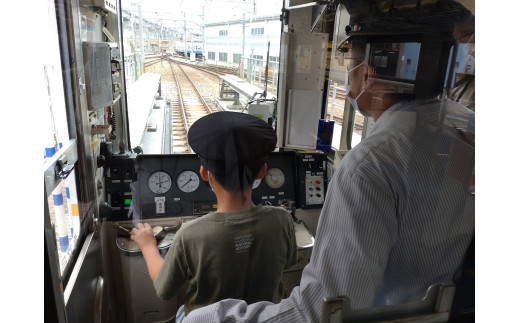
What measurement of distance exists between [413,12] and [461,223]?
526mm

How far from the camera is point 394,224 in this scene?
0.83m

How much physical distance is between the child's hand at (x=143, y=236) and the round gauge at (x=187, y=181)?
378 millimetres

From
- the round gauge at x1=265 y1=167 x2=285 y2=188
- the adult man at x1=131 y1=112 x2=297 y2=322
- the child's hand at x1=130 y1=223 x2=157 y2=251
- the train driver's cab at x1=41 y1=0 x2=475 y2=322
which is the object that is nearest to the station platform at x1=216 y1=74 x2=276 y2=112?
the train driver's cab at x1=41 y1=0 x2=475 y2=322

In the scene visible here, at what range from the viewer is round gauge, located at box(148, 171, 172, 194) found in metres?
2.63

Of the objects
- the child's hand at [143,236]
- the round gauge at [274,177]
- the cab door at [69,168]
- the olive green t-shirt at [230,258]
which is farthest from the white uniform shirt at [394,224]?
the round gauge at [274,177]

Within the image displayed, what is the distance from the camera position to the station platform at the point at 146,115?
9.69ft

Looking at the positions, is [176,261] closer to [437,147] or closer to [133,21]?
[437,147]

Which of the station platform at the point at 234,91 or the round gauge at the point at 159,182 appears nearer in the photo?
the station platform at the point at 234,91

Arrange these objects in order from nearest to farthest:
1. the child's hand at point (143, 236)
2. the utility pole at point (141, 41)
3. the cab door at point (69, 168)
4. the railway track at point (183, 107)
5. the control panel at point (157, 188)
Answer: the cab door at point (69, 168)
the child's hand at point (143, 236)
the railway track at point (183, 107)
the utility pole at point (141, 41)
the control panel at point (157, 188)

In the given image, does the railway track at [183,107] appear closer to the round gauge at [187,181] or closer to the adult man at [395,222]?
the round gauge at [187,181]

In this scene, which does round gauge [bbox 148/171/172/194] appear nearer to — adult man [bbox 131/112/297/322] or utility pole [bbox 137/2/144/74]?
utility pole [bbox 137/2/144/74]

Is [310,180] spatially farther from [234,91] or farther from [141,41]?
[141,41]

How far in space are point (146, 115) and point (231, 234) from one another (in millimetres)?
2323

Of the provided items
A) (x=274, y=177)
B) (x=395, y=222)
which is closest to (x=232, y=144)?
(x=395, y=222)
